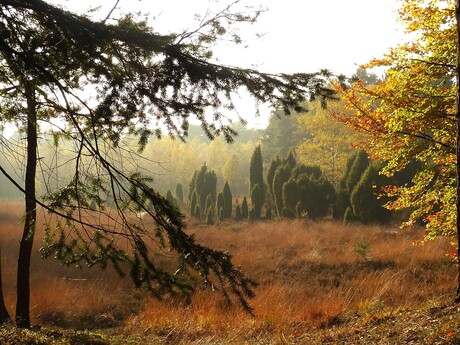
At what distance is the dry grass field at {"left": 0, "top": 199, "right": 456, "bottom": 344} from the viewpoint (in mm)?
6164

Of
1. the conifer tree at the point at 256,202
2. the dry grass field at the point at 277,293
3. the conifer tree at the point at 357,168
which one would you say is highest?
the conifer tree at the point at 357,168

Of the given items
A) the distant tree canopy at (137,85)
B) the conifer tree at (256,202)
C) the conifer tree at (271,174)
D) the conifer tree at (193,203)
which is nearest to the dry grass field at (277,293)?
the distant tree canopy at (137,85)

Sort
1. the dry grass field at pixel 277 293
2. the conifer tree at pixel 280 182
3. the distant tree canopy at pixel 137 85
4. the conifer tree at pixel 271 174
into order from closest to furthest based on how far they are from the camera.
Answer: the distant tree canopy at pixel 137 85 < the dry grass field at pixel 277 293 < the conifer tree at pixel 280 182 < the conifer tree at pixel 271 174

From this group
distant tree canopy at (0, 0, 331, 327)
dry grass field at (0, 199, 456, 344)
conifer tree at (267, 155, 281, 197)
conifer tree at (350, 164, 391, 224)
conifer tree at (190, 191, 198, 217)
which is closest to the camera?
distant tree canopy at (0, 0, 331, 327)

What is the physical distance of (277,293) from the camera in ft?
26.3

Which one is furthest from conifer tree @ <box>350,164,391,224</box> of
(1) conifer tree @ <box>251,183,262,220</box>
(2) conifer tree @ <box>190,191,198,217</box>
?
(2) conifer tree @ <box>190,191,198,217</box>

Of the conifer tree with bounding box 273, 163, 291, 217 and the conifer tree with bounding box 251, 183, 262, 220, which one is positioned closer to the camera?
the conifer tree with bounding box 273, 163, 291, 217

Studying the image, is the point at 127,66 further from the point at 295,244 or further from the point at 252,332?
the point at 295,244

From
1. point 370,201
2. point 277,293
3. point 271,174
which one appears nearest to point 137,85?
point 277,293

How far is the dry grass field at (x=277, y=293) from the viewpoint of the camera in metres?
6.16

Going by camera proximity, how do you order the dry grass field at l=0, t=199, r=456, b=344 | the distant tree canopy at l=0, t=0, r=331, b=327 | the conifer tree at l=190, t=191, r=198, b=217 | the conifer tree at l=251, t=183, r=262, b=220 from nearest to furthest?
the distant tree canopy at l=0, t=0, r=331, b=327 → the dry grass field at l=0, t=199, r=456, b=344 → the conifer tree at l=251, t=183, r=262, b=220 → the conifer tree at l=190, t=191, r=198, b=217

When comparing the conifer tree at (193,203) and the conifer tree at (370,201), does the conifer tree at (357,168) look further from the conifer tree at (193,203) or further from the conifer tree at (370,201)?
the conifer tree at (193,203)

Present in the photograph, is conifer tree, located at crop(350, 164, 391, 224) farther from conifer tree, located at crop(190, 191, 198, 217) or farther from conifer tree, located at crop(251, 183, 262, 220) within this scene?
conifer tree, located at crop(190, 191, 198, 217)

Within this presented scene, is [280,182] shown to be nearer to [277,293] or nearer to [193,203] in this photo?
[193,203]
